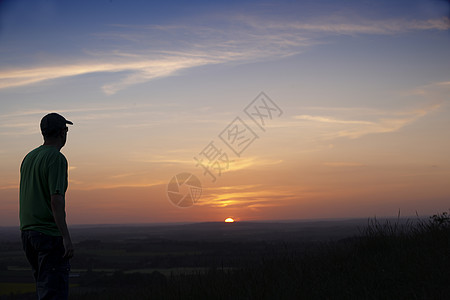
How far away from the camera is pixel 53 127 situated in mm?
4723

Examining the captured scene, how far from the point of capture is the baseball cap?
15.4 ft

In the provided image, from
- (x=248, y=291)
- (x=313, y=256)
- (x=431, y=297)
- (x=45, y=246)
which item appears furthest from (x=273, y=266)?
(x=45, y=246)

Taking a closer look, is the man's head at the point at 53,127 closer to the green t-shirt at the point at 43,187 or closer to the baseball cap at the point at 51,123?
the baseball cap at the point at 51,123

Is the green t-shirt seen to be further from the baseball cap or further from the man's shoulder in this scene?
the baseball cap

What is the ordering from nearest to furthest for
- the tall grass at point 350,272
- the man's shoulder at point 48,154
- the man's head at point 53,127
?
the man's shoulder at point 48,154, the man's head at point 53,127, the tall grass at point 350,272

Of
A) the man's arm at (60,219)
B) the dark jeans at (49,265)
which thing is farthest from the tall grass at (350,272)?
the man's arm at (60,219)

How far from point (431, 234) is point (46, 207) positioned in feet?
23.6

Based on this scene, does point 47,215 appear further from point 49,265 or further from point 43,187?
point 49,265

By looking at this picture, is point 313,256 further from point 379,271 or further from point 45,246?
point 45,246

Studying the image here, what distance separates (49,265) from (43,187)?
806 millimetres

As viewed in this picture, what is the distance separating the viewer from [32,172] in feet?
15.3

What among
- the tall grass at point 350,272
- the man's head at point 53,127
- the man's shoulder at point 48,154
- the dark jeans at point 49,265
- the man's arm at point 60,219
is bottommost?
the tall grass at point 350,272

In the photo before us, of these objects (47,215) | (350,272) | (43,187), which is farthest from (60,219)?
(350,272)

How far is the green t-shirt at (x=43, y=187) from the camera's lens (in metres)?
4.54
